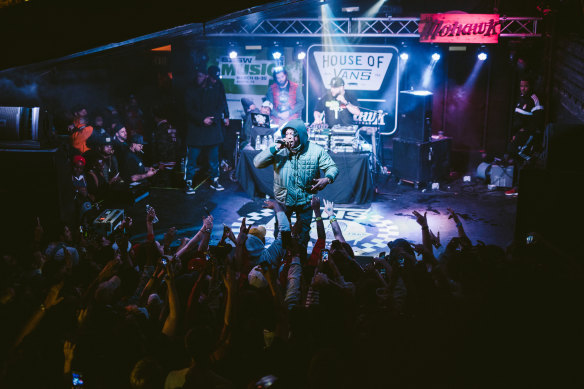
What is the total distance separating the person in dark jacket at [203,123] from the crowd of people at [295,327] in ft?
23.4

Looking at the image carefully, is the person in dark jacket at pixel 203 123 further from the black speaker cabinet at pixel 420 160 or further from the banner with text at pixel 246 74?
the black speaker cabinet at pixel 420 160

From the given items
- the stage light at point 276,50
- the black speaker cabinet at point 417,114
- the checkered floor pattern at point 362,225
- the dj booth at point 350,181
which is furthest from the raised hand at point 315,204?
the stage light at point 276,50

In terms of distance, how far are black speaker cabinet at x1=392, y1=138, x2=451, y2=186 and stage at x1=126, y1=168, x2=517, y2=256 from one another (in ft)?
0.92

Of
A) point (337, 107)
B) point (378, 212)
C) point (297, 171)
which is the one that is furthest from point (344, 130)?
point (297, 171)

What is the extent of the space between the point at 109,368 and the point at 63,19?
210 cm

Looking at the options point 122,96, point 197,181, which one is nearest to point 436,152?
point 197,181

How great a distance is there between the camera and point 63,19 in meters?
1.42

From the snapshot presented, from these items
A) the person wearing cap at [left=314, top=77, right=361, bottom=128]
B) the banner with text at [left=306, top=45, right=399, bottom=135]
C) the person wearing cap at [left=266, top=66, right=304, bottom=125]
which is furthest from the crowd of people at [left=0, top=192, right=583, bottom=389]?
the banner with text at [left=306, top=45, right=399, bottom=135]

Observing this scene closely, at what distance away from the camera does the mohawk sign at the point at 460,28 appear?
1100 centimetres

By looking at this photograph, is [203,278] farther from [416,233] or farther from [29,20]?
[416,233]

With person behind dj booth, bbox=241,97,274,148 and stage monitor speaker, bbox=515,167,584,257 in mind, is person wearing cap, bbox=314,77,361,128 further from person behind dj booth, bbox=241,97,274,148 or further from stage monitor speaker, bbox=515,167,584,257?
stage monitor speaker, bbox=515,167,584,257

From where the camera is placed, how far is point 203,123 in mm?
11039

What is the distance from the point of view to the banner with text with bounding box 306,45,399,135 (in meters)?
13.2

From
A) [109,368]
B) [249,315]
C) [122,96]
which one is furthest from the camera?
[122,96]
